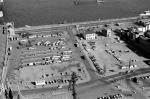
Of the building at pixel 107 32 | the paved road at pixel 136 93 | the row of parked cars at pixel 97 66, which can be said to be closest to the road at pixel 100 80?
the row of parked cars at pixel 97 66

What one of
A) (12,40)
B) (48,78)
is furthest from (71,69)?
(12,40)

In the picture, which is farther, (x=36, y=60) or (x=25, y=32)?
(x=25, y=32)

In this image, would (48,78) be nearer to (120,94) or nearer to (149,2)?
(120,94)

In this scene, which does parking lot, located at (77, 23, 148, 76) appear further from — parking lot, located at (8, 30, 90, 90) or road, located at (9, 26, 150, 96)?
parking lot, located at (8, 30, 90, 90)

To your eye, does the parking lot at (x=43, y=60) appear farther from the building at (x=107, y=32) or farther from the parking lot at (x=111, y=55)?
the building at (x=107, y=32)

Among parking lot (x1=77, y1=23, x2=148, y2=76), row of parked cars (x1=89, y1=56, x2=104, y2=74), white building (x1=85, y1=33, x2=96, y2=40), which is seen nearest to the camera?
row of parked cars (x1=89, y1=56, x2=104, y2=74)

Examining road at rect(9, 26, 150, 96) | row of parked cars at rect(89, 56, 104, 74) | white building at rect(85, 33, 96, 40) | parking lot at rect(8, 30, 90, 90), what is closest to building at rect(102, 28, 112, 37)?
white building at rect(85, 33, 96, 40)

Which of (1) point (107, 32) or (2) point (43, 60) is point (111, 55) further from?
(2) point (43, 60)

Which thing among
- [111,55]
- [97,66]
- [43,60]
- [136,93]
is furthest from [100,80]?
[43,60]
